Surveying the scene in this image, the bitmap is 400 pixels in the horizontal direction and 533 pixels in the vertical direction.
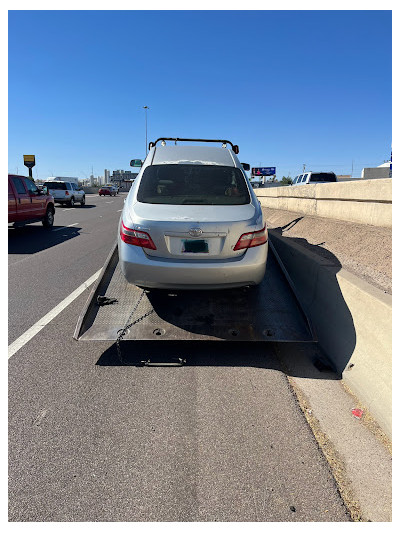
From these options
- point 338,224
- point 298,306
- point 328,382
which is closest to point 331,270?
point 298,306

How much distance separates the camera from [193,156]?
14.9 ft

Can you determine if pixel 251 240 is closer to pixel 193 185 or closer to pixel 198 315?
pixel 198 315

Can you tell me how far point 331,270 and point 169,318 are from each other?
72.9 inches

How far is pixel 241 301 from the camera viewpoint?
3910mm

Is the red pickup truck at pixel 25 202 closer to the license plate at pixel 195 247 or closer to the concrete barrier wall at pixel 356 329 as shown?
the license plate at pixel 195 247

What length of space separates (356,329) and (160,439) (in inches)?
76.3

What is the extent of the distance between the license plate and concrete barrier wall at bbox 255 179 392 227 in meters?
3.86

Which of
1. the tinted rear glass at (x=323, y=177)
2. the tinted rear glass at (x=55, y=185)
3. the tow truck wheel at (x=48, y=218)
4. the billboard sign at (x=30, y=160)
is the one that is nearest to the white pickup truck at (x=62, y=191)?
the tinted rear glass at (x=55, y=185)

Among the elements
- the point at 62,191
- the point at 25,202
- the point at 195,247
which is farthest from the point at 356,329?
the point at 62,191

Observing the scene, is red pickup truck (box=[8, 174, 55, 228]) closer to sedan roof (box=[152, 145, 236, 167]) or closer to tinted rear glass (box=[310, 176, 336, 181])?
sedan roof (box=[152, 145, 236, 167])

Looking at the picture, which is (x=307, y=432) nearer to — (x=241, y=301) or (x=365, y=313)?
(x=365, y=313)

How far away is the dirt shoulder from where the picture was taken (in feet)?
13.4

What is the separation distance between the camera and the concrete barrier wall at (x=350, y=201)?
5660 millimetres

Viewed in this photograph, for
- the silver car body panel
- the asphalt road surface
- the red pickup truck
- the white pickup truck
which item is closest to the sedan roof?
the silver car body panel
